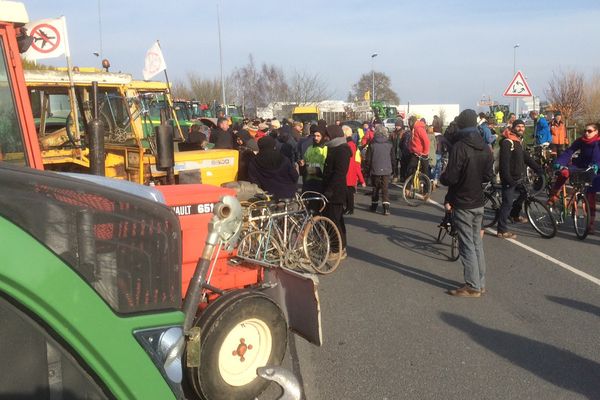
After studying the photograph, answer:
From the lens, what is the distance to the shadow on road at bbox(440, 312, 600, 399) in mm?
3926

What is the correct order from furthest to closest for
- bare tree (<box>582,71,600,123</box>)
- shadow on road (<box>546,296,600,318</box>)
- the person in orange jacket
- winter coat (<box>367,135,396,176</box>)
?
bare tree (<box>582,71,600,123</box>) → the person in orange jacket → winter coat (<box>367,135,396,176</box>) → shadow on road (<box>546,296,600,318</box>)

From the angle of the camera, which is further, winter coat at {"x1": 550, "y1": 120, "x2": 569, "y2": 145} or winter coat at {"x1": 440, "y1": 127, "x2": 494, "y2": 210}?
winter coat at {"x1": 550, "y1": 120, "x2": 569, "y2": 145}

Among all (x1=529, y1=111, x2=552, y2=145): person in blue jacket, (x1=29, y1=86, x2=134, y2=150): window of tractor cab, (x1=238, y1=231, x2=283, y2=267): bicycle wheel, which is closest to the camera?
(x1=238, y1=231, x2=283, y2=267): bicycle wheel

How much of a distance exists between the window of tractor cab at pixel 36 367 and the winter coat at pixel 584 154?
874cm

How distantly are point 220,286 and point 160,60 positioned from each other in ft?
16.9

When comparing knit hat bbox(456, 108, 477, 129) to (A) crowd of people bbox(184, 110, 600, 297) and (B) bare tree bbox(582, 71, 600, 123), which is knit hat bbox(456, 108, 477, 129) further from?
(B) bare tree bbox(582, 71, 600, 123)

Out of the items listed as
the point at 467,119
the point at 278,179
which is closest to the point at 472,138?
the point at 467,119

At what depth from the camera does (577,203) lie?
8688 mm

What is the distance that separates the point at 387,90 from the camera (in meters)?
76.4

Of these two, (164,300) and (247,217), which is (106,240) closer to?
(164,300)

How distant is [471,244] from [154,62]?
556cm

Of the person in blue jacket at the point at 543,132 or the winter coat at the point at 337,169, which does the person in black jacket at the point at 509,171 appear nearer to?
the winter coat at the point at 337,169

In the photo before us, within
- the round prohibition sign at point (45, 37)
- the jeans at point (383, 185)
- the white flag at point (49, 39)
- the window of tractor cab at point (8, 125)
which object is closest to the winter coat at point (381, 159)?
the jeans at point (383, 185)

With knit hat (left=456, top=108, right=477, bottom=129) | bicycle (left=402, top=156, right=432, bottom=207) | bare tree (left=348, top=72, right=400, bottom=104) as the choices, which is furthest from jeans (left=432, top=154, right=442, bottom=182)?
bare tree (left=348, top=72, right=400, bottom=104)
